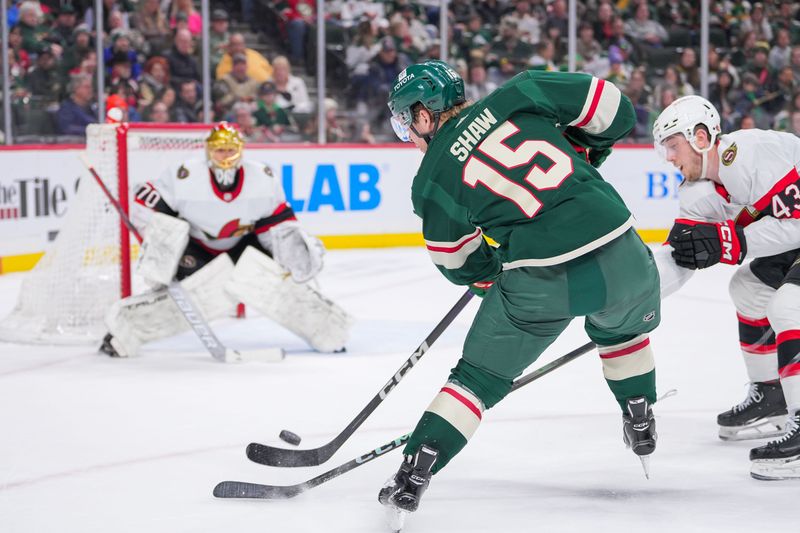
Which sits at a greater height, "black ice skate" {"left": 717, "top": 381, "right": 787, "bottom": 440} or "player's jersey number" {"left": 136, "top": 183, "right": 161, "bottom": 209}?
"player's jersey number" {"left": 136, "top": 183, "right": 161, "bottom": 209}

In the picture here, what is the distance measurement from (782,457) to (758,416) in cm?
41

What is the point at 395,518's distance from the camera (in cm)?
219

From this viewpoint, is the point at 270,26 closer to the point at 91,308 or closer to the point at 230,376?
the point at 91,308

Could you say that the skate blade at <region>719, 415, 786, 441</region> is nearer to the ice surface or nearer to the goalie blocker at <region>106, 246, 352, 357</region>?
the ice surface

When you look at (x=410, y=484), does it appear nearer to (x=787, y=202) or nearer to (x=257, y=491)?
(x=257, y=491)

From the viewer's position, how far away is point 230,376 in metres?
3.90

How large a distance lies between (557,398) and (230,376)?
116cm

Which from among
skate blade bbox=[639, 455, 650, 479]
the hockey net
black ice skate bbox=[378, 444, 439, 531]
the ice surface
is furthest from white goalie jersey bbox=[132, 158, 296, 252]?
black ice skate bbox=[378, 444, 439, 531]

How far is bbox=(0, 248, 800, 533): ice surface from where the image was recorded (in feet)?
7.66

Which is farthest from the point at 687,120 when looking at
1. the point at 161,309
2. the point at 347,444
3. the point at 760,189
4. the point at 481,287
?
the point at 161,309

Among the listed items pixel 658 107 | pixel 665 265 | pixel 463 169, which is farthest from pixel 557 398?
pixel 658 107

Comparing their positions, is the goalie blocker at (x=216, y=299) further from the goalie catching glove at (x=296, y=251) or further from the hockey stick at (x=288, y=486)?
the hockey stick at (x=288, y=486)

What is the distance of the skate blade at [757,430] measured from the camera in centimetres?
293

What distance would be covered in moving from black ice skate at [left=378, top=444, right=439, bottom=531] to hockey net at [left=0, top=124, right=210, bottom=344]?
2624 mm
